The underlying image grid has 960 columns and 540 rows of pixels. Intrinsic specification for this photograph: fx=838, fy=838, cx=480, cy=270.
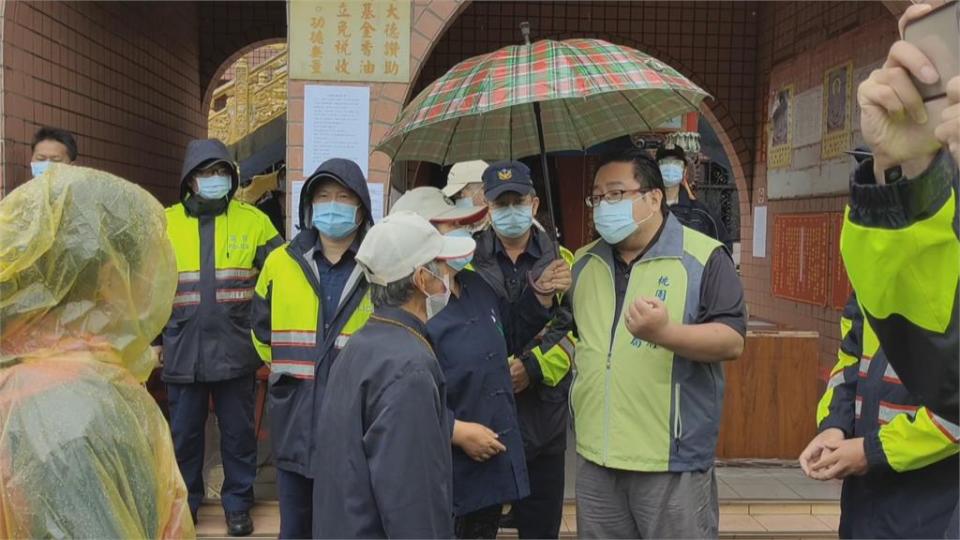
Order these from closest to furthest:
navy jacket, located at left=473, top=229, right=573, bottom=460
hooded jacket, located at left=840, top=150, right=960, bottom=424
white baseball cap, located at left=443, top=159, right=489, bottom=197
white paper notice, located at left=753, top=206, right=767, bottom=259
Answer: hooded jacket, located at left=840, top=150, right=960, bottom=424 → navy jacket, located at left=473, top=229, right=573, bottom=460 → white baseball cap, located at left=443, top=159, right=489, bottom=197 → white paper notice, located at left=753, top=206, right=767, bottom=259

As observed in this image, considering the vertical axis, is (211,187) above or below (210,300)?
above

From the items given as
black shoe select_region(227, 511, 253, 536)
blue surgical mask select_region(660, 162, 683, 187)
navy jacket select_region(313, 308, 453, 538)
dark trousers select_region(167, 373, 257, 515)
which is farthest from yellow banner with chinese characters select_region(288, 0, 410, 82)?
navy jacket select_region(313, 308, 453, 538)

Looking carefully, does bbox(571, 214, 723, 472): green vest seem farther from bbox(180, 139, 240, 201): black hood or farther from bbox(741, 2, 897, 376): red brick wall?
bbox(741, 2, 897, 376): red brick wall

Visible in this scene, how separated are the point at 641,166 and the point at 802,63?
4850mm

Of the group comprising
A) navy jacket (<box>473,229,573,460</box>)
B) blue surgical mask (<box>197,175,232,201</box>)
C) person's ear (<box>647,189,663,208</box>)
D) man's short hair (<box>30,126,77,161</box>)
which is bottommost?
navy jacket (<box>473,229,573,460</box>)

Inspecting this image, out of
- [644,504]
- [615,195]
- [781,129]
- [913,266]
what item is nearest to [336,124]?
[615,195]

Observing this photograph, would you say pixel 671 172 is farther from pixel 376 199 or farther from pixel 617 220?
pixel 617 220

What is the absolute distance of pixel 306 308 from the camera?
3.62 metres

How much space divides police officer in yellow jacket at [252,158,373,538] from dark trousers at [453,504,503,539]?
0.70m

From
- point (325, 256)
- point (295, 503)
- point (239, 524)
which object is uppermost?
point (325, 256)

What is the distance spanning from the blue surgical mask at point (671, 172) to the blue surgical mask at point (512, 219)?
1.58m

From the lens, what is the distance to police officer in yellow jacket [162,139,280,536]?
4246 mm

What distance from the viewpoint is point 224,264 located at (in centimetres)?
429

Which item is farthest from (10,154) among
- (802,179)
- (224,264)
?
(802,179)
